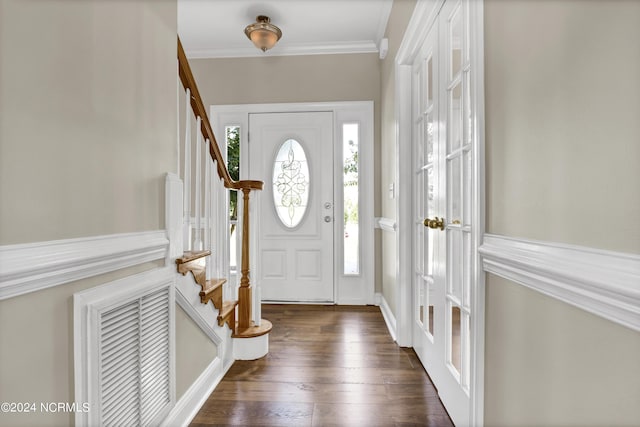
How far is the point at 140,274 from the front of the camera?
1.29 metres

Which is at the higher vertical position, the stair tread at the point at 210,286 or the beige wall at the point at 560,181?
the beige wall at the point at 560,181

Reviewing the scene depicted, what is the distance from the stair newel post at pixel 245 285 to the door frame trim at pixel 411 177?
1.03 m

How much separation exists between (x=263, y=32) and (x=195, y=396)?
110 inches

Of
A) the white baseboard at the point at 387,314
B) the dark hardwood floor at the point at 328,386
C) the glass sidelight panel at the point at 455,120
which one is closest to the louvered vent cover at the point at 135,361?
the dark hardwood floor at the point at 328,386

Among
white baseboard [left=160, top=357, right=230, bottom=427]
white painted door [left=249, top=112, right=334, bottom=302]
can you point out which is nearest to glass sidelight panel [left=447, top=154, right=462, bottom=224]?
white baseboard [left=160, top=357, right=230, bottom=427]

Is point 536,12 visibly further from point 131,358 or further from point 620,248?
point 131,358

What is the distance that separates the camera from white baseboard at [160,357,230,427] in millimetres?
1510

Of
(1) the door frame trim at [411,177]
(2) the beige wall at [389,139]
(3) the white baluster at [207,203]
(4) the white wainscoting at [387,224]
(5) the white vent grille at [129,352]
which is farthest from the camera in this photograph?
(4) the white wainscoting at [387,224]

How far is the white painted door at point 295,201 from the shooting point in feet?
12.3

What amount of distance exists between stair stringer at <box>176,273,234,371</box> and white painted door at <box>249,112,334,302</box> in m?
1.57

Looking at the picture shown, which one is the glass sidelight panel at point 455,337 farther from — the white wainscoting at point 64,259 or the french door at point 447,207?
the white wainscoting at point 64,259

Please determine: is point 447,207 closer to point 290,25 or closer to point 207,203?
point 207,203

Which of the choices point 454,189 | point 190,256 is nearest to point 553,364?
point 454,189

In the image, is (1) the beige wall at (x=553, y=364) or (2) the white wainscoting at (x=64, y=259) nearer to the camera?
(1) the beige wall at (x=553, y=364)
